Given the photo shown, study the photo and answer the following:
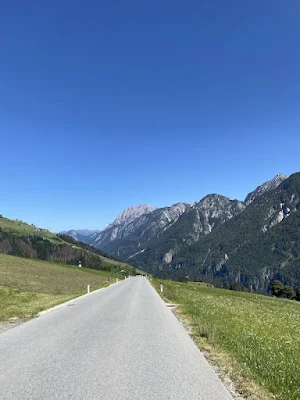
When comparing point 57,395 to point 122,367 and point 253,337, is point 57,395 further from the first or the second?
point 253,337

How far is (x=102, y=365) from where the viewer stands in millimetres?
9523

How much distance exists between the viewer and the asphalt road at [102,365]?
7312 mm

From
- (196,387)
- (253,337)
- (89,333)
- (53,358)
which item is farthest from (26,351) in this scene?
(253,337)

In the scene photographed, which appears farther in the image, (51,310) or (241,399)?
(51,310)

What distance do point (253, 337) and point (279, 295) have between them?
473 feet

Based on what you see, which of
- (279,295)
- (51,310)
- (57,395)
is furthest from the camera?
(279,295)

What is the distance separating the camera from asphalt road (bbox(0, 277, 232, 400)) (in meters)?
7.31

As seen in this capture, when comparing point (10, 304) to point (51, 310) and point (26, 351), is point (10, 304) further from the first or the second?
point (26, 351)

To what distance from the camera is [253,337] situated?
12.8 metres

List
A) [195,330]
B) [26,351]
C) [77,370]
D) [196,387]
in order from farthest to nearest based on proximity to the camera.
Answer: [195,330] < [26,351] < [77,370] < [196,387]

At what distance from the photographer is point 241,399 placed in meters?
7.12

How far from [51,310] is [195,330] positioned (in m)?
11.4

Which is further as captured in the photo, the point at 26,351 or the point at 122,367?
the point at 26,351

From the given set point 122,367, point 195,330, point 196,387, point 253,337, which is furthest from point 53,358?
point 195,330
